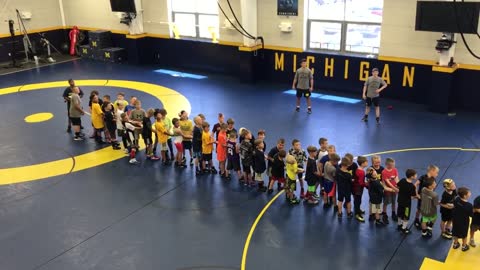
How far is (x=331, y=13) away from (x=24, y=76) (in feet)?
42.7

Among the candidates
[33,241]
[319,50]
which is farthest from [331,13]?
[33,241]

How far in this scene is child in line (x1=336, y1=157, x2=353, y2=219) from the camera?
8.27 meters

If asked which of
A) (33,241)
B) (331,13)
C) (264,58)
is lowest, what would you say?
(33,241)

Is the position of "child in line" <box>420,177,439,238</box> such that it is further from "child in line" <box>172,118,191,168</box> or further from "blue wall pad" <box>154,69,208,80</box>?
"blue wall pad" <box>154,69,208,80</box>

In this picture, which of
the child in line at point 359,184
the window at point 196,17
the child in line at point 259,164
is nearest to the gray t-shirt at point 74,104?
the child in line at point 259,164

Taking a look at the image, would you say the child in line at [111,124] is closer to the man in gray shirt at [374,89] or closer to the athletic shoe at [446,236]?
the man in gray shirt at [374,89]

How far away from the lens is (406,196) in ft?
25.8

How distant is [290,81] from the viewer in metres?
17.7

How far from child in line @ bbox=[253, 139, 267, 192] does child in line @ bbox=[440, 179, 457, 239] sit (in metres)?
3.44

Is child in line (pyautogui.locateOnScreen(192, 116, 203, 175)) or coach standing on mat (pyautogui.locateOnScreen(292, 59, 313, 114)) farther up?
coach standing on mat (pyautogui.locateOnScreen(292, 59, 313, 114))

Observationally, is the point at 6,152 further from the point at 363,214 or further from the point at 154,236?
the point at 363,214

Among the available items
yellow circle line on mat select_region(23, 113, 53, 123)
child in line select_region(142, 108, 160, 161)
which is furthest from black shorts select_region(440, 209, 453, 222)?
yellow circle line on mat select_region(23, 113, 53, 123)

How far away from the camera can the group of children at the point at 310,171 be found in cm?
766

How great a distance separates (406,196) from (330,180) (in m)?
1.43
